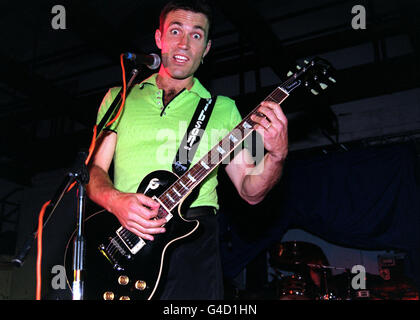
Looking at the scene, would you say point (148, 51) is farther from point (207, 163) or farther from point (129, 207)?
point (129, 207)

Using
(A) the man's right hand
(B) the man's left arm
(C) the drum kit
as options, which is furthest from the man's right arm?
(C) the drum kit

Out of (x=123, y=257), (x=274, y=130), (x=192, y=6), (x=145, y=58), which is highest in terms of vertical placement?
(x=192, y=6)

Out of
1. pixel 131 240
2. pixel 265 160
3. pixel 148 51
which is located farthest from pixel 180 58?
pixel 148 51

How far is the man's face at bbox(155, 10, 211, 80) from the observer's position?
2.39 m

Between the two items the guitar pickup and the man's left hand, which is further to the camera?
the man's left hand

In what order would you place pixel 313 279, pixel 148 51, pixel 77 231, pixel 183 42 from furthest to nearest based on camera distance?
pixel 313 279 → pixel 148 51 → pixel 183 42 → pixel 77 231

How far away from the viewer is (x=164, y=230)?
1.87m

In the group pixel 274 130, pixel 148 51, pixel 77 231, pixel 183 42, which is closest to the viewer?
pixel 77 231

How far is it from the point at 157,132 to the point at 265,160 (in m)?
0.61

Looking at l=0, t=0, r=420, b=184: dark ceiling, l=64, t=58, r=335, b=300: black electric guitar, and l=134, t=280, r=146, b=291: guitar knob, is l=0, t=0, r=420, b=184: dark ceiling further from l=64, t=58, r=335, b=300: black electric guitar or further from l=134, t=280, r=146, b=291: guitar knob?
l=134, t=280, r=146, b=291: guitar knob

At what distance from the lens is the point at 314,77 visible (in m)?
2.39

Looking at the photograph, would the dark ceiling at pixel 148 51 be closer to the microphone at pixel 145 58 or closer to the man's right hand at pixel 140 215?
the microphone at pixel 145 58

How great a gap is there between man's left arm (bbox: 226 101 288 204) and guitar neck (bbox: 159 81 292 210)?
9cm

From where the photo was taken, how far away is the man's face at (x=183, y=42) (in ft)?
7.84
